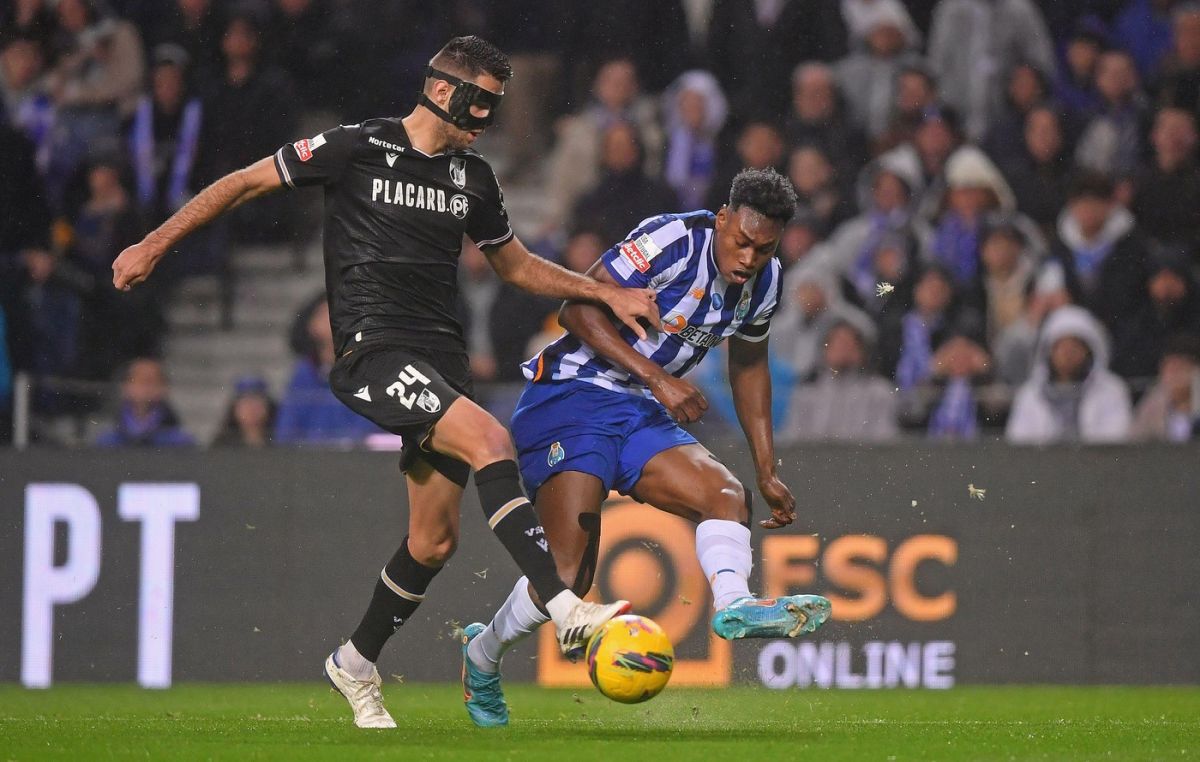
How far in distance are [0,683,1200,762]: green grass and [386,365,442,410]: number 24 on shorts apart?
3.70 ft

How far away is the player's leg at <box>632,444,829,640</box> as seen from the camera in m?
5.78

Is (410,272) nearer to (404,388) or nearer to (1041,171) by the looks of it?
(404,388)

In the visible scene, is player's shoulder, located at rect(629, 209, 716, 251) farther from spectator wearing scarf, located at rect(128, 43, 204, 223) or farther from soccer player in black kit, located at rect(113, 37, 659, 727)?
spectator wearing scarf, located at rect(128, 43, 204, 223)

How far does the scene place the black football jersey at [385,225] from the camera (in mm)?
6215

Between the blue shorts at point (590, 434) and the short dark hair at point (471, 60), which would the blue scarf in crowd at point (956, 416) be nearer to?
the blue shorts at point (590, 434)

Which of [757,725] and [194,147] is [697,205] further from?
[757,725]

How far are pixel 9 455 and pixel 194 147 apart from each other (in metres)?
3.52

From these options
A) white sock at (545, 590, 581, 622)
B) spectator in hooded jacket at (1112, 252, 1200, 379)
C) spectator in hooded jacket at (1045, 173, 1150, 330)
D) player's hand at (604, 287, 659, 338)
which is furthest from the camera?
spectator in hooded jacket at (1045, 173, 1150, 330)

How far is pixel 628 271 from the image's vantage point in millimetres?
6492

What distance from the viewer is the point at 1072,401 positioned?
1008cm

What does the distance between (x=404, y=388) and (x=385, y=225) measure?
2.24 ft

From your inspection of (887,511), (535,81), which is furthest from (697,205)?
(887,511)

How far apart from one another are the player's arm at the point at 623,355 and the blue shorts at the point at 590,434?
8.0 inches

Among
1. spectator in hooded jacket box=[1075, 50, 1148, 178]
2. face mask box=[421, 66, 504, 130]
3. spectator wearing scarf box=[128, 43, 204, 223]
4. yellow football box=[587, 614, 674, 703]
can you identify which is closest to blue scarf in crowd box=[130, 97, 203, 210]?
spectator wearing scarf box=[128, 43, 204, 223]
